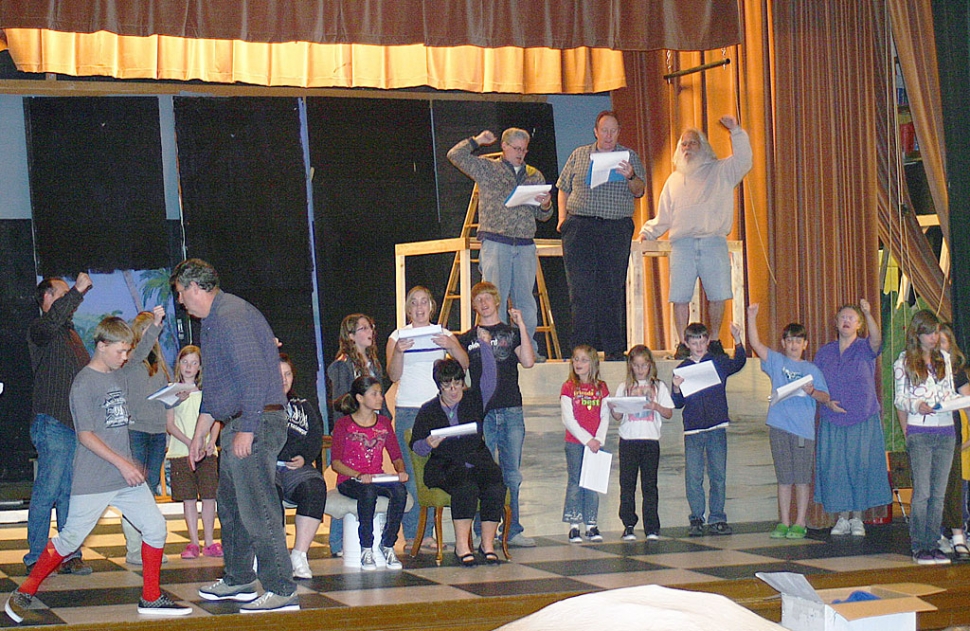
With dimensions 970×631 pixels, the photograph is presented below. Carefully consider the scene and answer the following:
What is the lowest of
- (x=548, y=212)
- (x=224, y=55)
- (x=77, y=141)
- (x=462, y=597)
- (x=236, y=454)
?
(x=462, y=597)

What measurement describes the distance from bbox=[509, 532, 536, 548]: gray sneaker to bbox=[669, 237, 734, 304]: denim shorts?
5.71 ft

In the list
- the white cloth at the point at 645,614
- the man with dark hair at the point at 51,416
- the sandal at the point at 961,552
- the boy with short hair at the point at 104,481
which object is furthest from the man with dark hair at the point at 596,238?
the white cloth at the point at 645,614

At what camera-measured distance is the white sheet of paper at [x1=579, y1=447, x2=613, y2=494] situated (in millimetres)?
6188

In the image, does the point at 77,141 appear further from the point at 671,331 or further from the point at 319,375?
the point at 671,331

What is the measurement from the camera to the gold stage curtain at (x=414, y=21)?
18.9ft

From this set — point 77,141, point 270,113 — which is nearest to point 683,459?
point 270,113

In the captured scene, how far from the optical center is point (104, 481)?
172 inches

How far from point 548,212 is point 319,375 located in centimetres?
267

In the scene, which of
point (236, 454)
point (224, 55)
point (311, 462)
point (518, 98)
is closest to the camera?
point (236, 454)

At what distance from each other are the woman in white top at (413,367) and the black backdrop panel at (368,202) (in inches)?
103

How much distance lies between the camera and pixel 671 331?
878cm

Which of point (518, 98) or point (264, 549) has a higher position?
point (518, 98)

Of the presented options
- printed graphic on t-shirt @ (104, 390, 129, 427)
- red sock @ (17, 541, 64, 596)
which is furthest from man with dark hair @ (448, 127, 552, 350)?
red sock @ (17, 541, 64, 596)

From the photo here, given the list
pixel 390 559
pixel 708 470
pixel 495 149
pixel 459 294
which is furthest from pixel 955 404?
pixel 495 149
